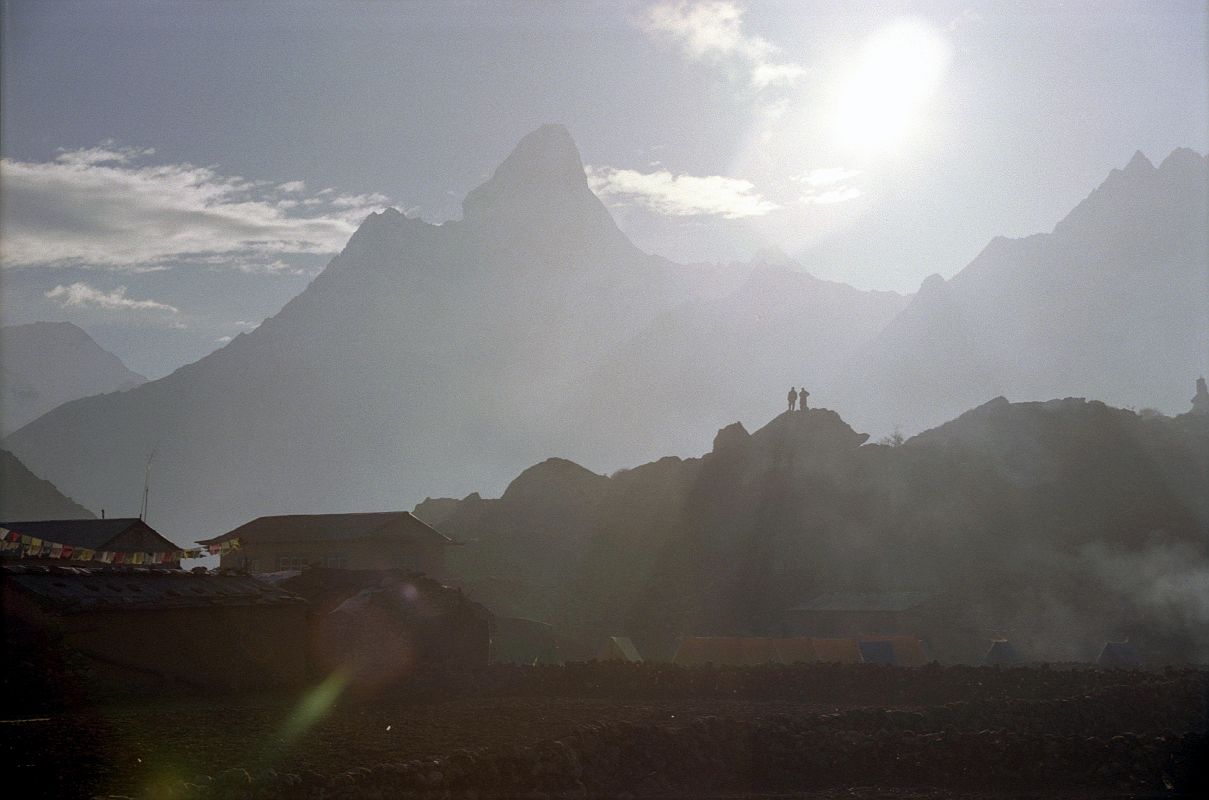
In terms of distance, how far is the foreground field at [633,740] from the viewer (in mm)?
14078

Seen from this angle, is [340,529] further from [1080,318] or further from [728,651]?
[1080,318]

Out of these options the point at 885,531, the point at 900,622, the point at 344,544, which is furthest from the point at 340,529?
the point at 885,531

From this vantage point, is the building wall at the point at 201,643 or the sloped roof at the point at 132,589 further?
the building wall at the point at 201,643

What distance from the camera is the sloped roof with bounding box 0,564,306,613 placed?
22.6m

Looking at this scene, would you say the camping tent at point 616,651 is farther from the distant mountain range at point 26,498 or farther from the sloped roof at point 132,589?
the distant mountain range at point 26,498

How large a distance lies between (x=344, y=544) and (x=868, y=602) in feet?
97.0

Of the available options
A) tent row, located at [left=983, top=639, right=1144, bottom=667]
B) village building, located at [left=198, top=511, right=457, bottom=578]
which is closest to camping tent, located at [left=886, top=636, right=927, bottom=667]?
tent row, located at [left=983, top=639, right=1144, bottom=667]

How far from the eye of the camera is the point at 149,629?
24531mm

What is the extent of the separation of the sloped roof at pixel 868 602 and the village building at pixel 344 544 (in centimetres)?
2210

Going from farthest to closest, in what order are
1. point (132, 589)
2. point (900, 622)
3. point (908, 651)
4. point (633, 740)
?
point (900, 622) → point (908, 651) → point (132, 589) → point (633, 740)

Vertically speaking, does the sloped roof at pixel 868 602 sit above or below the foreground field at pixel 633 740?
above

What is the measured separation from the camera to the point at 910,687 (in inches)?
1230

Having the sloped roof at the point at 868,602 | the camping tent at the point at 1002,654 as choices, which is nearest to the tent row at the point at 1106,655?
the camping tent at the point at 1002,654

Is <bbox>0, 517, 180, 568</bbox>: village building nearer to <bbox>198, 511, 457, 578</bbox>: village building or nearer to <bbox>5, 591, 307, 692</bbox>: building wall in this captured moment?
<bbox>198, 511, 457, 578</bbox>: village building
